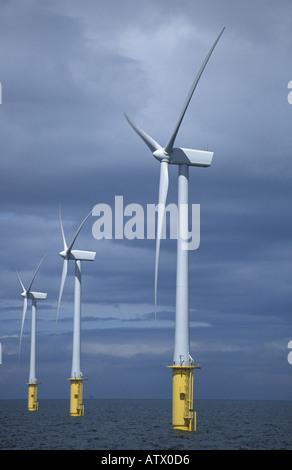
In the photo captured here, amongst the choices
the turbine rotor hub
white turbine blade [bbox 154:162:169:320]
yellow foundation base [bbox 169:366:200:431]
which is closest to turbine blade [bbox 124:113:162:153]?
the turbine rotor hub

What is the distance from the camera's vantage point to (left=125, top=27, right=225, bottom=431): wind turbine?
74.7 m

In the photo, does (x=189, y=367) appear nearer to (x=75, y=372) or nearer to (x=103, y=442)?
(x=103, y=442)

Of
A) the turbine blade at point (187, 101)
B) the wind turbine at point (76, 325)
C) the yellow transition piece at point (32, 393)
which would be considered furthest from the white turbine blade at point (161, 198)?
the yellow transition piece at point (32, 393)

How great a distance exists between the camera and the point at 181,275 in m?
77.2

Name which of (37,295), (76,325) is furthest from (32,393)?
(76,325)

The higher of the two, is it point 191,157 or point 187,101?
point 187,101

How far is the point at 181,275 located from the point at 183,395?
13.3 meters

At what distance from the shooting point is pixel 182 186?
80.3 metres

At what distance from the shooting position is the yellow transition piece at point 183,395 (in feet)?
245

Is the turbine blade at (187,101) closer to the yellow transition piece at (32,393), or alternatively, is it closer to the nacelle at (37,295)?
the nacelle at (37,295)

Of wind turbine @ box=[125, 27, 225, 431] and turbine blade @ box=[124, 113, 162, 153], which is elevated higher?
turbine blade @ box=[124, 113, 162, 153]

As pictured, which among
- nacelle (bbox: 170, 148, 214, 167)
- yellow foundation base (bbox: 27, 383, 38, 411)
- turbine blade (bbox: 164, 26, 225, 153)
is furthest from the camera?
yellow foundation base (bbox: 27, 383, 38, 411)

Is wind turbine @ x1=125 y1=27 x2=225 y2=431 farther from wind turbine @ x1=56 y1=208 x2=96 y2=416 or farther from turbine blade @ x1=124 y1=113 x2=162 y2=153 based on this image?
wind turbine @ x1=56 y1=208 x2=96 y2=416

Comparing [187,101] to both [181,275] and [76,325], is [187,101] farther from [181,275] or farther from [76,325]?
[76,325]
